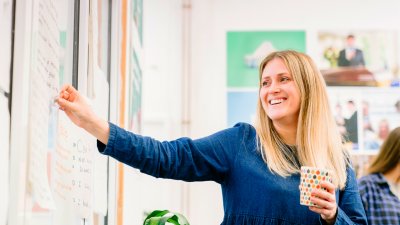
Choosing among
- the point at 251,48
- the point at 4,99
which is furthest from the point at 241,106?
the point at 4,99

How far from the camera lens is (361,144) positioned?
377 cm

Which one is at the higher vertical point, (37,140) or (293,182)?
(37,140)

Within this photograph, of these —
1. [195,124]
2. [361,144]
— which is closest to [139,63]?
[195,124]

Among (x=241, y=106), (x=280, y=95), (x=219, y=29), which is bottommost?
(x=280, y=95)

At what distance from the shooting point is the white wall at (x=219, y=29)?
12.5ft

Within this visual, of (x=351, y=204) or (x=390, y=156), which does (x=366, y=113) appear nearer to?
(x=390, y=156)

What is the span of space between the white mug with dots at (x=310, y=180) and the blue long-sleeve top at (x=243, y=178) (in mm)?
136

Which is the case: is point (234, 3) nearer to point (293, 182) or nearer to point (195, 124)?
point (195, 124)

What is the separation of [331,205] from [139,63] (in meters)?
1.59

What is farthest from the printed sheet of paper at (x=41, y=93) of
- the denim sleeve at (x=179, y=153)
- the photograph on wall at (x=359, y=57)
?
the photograph on wall at (x=359, y=57)

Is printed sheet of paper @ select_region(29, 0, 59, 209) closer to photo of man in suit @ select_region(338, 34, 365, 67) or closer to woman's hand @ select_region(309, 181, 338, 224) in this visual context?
woman's hand @ select_region(309, 181, 338, 224)

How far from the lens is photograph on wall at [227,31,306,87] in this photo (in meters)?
3.84

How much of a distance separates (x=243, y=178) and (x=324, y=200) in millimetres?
247

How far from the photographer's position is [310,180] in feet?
4.28
